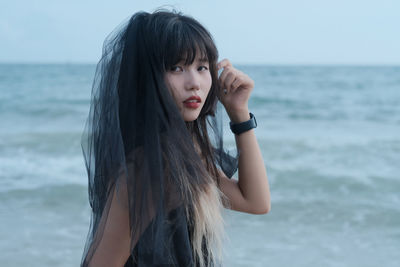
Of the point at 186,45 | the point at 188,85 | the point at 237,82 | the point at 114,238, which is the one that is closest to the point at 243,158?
the point at 237,82

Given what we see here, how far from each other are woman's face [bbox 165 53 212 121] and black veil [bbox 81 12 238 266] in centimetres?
5

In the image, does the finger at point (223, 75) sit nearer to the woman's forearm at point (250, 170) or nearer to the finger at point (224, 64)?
the finger at point (224, 64)

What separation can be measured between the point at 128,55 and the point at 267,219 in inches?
160

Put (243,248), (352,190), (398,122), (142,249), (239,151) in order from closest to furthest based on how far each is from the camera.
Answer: (142,249) → (239,151) → (243,248) → (352,190) → (398,122)

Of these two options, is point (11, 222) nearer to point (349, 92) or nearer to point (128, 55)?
point (128, 55)

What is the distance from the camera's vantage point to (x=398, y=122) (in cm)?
1335

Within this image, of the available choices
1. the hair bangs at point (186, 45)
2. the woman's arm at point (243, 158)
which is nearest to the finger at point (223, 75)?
the woman's arm at point (243, 158)

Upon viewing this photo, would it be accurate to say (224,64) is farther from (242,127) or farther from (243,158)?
(243,158)

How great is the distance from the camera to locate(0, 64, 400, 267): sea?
14.5 feet

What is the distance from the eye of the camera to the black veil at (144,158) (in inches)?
55.6

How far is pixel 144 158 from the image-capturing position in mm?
1466

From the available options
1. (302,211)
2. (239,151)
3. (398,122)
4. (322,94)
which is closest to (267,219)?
(302,211)

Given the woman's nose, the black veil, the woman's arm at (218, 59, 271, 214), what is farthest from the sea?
the woman's nose

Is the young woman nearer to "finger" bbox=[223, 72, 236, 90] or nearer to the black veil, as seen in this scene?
the black veil
